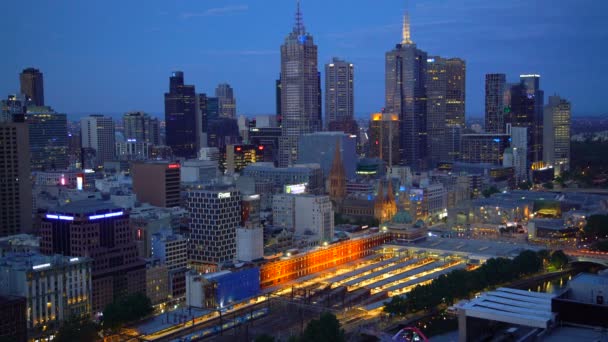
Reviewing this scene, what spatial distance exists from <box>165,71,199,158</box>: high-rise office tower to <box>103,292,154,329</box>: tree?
116812 mm

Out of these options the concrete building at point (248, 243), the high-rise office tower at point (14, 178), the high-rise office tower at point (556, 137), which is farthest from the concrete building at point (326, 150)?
the concrete building at point (248, 243)

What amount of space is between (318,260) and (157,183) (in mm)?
26837

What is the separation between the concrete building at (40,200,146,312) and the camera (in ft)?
163

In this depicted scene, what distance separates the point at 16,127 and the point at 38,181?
37.3m

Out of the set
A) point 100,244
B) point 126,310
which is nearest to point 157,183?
point 100,244

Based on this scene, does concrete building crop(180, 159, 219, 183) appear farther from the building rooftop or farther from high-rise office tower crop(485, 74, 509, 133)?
high-rise office tower crop(485, 74, 509, 133)

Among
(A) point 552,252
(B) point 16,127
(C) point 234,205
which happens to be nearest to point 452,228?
(A) point 552,252

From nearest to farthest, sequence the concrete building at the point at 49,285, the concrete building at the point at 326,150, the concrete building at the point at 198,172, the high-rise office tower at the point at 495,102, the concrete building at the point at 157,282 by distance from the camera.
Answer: the concrete building at the point at 49,285 < the concrete building at the point at 157,282 < the concrete building at the point at 198,172 < the concrete building at the point at 326,150 < the high-rise office tower at the point at 495,102

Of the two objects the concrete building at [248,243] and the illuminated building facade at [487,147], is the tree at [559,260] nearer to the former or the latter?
the concrete building at [248,243]

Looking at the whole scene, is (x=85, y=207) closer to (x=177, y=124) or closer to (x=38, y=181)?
(x=38, y=181)

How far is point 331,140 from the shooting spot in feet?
391

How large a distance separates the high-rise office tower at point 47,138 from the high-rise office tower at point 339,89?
6132cm

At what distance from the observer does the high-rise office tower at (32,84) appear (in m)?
144

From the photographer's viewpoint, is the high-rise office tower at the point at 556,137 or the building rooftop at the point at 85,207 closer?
the building rooftop at the point at 85,207
